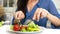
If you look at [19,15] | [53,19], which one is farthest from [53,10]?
[19,15]

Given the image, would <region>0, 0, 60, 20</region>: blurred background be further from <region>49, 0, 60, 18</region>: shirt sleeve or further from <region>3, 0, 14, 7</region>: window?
<region>49, 0, 60, 18</region>: shirt sleeve

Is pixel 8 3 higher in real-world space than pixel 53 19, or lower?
higher

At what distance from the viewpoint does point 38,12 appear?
106 cm

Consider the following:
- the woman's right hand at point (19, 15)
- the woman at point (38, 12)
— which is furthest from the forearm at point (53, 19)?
the woman's right hand at point (19, 15)

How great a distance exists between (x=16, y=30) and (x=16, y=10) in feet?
0.79

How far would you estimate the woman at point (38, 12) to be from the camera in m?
A: 1.05

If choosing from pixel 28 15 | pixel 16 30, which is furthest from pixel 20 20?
pixel 16 30

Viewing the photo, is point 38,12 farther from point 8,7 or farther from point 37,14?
point 8,7

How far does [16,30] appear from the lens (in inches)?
34.6

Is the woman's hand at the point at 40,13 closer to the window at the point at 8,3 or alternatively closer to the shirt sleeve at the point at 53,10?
the shirt sleeve at the point at 53,10

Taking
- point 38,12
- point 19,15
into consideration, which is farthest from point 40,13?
point 19,15

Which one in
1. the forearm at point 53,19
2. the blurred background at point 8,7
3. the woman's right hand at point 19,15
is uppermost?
the blurred background at point 8,7

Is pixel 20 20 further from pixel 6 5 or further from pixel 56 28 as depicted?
pixel 56 28

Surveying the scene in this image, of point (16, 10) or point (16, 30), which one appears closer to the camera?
point (16, 30)
